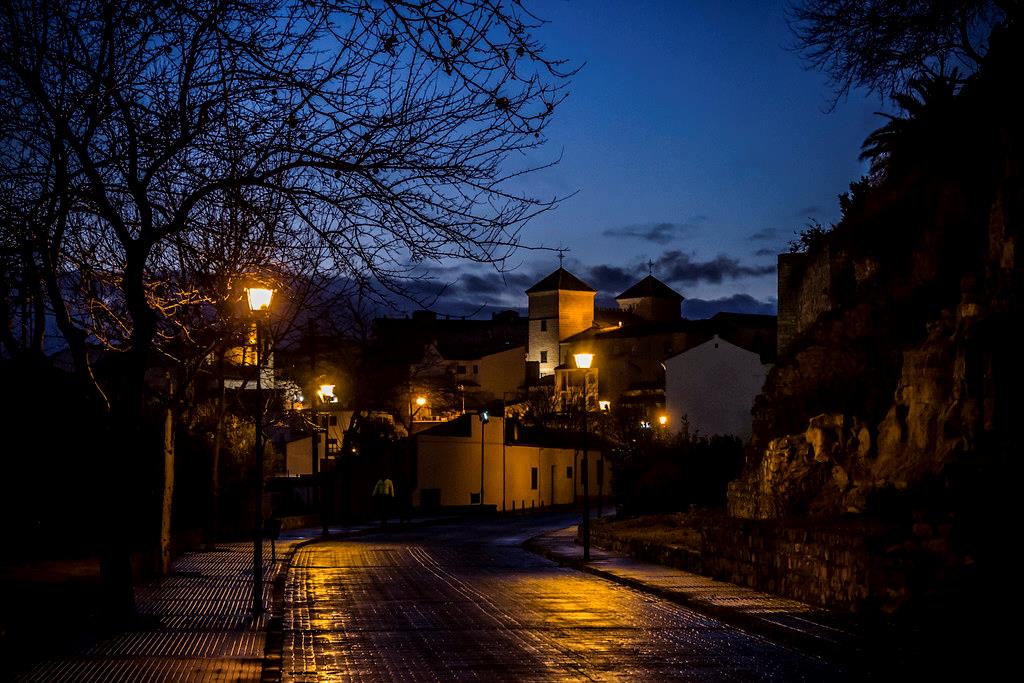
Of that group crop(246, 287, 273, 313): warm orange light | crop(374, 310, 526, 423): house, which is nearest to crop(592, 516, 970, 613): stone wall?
crop(246, 287, 273, 313): warm orange light

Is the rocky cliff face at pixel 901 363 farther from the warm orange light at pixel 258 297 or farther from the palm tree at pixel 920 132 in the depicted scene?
the warm orange light at pixel 258 297

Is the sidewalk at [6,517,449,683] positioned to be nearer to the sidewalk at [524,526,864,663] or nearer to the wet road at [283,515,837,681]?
the wet road at [283,515,837,681]

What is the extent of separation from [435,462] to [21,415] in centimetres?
3674

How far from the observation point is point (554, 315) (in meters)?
118

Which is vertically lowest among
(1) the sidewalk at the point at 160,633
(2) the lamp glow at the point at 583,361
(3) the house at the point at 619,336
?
(1) the sidewalk at the point at 160,633

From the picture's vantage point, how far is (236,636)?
13375 millimetres

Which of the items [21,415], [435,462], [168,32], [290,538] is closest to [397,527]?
[290,538]

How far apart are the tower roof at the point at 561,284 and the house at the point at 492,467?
160ft

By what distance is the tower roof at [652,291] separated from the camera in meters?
120

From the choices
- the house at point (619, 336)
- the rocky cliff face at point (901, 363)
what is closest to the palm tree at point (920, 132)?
the rocky cliff face at point (901, 363)

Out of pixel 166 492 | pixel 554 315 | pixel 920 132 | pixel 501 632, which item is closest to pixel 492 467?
pixel 920 132

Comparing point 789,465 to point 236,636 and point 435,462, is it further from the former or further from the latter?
point 435,462

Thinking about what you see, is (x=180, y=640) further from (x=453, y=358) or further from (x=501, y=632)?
(x=453, y=358)

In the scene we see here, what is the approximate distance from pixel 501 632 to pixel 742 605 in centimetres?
379
